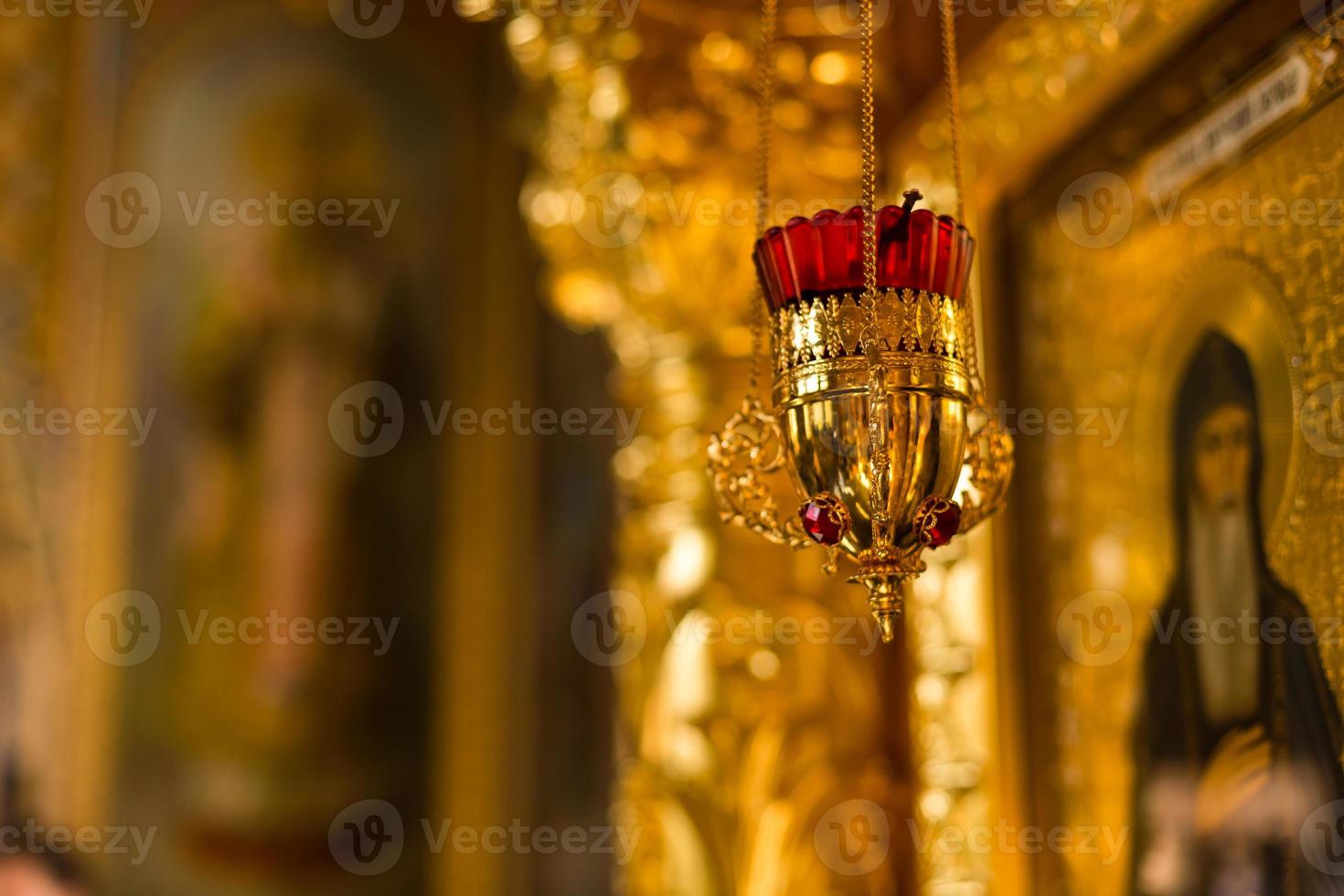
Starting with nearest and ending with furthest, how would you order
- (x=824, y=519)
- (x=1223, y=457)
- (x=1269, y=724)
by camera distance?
(x=824, y=519) < (x=1269, y=724) < (x=1223, y=457)

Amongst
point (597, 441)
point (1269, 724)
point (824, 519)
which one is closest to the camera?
point (824, 519)

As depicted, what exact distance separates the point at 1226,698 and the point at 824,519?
0.61m

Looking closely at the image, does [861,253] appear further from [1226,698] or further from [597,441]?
[597,441]

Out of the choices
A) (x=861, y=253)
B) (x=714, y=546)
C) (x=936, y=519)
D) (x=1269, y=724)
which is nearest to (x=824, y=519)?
(x=936, y=519)

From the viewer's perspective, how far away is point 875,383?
3.54ft

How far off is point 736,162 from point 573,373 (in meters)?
1.92

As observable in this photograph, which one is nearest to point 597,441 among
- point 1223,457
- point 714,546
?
point 714,546

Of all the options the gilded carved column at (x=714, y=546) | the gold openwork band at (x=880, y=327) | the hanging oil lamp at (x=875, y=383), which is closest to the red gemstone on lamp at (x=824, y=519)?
the hanging oil lamp at (x=875, y=383)

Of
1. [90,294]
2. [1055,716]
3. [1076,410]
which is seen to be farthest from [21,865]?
[90,294]

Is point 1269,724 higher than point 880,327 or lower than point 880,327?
lower

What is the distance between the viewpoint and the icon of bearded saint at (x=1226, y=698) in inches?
51.4

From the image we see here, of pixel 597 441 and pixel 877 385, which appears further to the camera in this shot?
pixel 597 441

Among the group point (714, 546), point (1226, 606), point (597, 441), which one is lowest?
point (1226, 606)

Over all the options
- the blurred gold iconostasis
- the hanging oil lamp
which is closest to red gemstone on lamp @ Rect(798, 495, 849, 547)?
the hanging oil lamp
